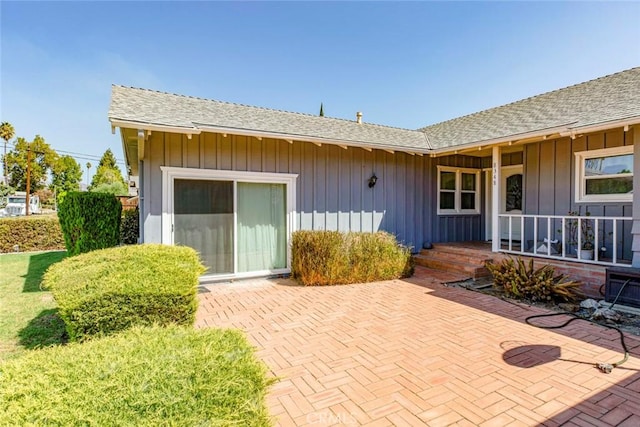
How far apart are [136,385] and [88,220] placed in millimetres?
6948

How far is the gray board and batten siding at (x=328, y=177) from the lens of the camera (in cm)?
628

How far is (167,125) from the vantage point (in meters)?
5.75

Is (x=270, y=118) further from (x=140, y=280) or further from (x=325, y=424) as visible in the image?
(x=325, y=424)

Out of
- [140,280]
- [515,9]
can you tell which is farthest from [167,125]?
[515,9]

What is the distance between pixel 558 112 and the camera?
732 cm

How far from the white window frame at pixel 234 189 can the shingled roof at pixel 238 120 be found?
3.09 ft

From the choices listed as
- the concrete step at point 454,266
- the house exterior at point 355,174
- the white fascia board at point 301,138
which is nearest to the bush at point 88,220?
the house exterior at point 355,174

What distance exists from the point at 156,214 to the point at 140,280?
3478 millimetres

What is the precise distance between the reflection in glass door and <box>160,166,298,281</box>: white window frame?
0.09 meters

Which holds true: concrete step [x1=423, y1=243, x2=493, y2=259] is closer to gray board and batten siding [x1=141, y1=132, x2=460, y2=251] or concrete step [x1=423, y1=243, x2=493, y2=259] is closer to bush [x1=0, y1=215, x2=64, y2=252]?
gray board and batten siding [x1=141, y1=132, x2=460, y2=251]

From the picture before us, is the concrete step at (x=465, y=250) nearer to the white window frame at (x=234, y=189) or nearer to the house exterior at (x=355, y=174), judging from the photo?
the house exterior at (x=355, y=174)

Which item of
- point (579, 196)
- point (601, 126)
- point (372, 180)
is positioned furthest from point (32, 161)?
point (601, 126)

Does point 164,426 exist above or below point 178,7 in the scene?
below

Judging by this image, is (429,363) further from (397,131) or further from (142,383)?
(397,131)
